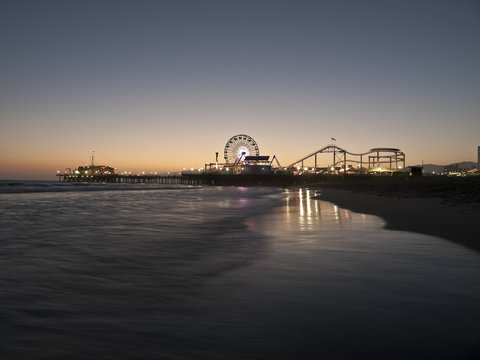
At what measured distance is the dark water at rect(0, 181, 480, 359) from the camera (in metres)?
3.96

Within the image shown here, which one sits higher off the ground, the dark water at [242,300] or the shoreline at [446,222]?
the shoreline at [446,222]

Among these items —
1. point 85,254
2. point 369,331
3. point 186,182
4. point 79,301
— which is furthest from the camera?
point 186,182

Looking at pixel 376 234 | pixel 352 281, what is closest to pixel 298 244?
pixel 376 234

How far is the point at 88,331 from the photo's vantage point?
4.39 meters

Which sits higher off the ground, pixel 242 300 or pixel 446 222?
pixel 446 222

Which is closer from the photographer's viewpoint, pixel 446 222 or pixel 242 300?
pixel 242 300

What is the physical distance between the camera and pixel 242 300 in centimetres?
569

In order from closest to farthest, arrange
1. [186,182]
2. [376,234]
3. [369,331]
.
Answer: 1. [369,331]
2. [376,234]
3. [186,182]

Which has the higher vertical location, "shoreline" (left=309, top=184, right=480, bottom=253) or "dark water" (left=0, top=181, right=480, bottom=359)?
"shoreline" (left=309, top=184, right=480, bottom=253)

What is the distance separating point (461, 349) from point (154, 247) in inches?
350

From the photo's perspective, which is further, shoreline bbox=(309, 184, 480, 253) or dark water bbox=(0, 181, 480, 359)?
shoreline bbox=(309, 184, 480, 253)

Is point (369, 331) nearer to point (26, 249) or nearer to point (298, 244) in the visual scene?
point (298, 244)

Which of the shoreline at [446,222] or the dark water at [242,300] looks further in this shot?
the shoreline at [446,222]

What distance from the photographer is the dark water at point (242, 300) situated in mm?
3959
